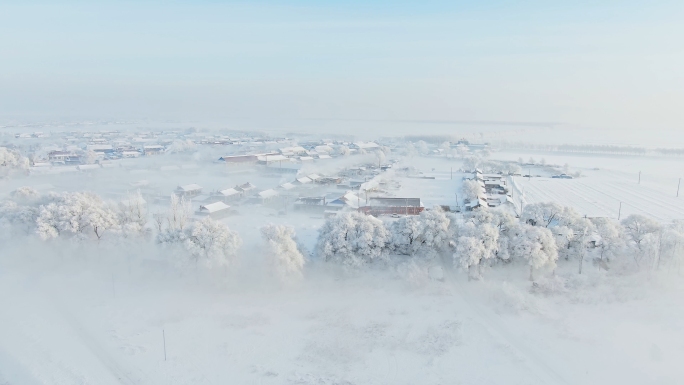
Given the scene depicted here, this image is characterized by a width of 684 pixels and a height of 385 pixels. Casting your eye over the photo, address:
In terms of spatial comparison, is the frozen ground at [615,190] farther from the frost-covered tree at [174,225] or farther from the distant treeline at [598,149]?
the frost-covered tree at [174,225]

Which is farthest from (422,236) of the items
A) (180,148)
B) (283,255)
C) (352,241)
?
(180,148)

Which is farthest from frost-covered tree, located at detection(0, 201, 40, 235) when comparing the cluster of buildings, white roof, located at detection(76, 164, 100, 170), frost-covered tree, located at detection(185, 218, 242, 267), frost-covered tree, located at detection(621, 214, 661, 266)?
frost-covered tree, located at detection(621, 214, 661, 266)

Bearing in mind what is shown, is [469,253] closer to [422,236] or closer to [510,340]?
[422,236]

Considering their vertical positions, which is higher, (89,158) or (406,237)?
(89,158)

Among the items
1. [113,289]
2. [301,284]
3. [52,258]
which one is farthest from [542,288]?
[52,258]

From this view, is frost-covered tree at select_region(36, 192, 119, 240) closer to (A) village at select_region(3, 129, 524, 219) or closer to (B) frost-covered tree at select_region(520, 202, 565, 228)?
(A) village at select_region(3, 129, 524, 219)

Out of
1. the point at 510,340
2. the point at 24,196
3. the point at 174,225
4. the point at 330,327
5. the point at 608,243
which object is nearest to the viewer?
the point at 510,340
